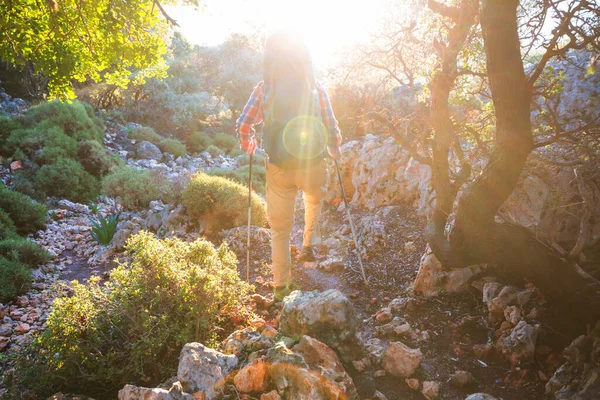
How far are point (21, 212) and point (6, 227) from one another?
76 cm

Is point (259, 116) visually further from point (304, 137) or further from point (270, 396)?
point (270, 396)

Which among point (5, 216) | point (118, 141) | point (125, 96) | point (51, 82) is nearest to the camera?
point (51, 82)

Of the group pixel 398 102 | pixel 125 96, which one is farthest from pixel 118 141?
pixel 398 102

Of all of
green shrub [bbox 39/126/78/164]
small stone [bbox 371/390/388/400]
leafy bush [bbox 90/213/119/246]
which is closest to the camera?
small stone [bbox 371/390/388/400]

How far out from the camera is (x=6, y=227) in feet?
26.4

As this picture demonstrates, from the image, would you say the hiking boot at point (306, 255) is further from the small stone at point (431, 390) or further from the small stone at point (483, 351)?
the small stone at point (431, 390)

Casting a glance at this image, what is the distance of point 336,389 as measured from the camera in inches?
85.9

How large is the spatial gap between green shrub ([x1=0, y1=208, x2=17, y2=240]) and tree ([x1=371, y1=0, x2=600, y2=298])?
8.52 meters

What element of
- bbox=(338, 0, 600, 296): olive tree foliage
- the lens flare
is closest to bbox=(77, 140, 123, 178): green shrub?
the lens flare

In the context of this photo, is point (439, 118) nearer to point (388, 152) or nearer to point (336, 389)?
point (336, 389)

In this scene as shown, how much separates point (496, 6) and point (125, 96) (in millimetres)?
23400

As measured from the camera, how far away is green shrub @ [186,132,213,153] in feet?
66.5

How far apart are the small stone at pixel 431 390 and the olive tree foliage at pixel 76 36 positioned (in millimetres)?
4509

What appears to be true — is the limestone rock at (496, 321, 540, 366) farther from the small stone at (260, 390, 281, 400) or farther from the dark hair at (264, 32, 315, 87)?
the dark hair at (264, 32, 315, 87)
